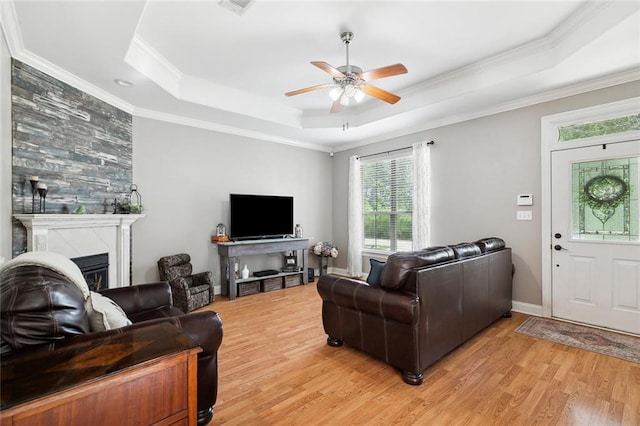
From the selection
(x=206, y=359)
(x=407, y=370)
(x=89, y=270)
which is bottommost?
(x=407, y=370)

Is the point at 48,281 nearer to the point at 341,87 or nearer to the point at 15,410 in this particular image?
the point at 15,410

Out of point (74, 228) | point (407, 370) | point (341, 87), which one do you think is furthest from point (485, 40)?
point (74, 228)

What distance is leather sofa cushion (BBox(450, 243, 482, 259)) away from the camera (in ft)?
9.12

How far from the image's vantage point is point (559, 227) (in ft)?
11.6

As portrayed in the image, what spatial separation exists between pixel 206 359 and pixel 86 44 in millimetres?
2858

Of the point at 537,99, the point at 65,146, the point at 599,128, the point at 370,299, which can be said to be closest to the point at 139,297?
the point at 370,299

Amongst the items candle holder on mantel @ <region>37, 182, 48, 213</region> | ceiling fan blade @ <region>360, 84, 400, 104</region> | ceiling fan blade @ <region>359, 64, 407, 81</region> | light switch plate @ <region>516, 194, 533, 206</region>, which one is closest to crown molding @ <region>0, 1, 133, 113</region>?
candle holder on mantel @ <region>37, 182, 48, 213</region>

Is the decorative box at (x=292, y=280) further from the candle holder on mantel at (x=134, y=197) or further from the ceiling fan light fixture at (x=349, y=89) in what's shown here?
the ceiling fan light fixture at (x=349, y=89)

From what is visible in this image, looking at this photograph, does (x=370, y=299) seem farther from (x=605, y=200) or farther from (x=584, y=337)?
(x=605, y=200)

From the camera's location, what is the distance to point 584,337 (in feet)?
10.0

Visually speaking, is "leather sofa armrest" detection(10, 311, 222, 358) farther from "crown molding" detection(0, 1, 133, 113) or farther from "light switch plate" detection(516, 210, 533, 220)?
"light switch plate" detection(516, 210, 533, 220)

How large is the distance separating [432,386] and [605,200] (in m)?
2.93

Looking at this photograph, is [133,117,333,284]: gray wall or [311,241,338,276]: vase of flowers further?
[311,241,338,276]: vase of flowers

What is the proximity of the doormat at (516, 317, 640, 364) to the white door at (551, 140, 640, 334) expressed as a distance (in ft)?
0.58
